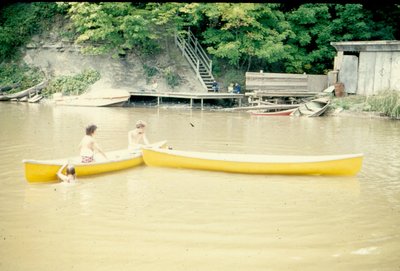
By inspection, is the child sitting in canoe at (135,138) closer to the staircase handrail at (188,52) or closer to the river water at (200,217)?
the river water at (200,217)

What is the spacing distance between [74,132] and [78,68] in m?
12.6

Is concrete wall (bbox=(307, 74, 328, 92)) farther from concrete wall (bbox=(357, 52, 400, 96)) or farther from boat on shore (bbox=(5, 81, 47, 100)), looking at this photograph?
boat on shore (bbox=(5, 81, 47, 100))

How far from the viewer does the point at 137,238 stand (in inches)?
283

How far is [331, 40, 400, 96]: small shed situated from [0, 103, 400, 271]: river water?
32.0ft

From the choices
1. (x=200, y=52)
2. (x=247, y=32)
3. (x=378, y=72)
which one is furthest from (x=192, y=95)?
(x=378, y=72)

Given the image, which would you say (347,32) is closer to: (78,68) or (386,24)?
(386,24)

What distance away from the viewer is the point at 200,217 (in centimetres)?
822

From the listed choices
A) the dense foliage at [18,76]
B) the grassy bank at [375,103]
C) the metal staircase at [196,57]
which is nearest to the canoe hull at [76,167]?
the grassy bank at [375,103]

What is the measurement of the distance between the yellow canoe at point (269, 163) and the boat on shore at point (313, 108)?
1223 cm

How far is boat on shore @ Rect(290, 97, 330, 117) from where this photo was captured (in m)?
23.3

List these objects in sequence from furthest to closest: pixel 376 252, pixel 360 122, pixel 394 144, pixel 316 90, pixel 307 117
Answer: pixel 316 90
pixel 307 117
pixel 360 122
pixel 394 144
pixel 376 252

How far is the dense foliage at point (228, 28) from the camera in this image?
26.6 metres

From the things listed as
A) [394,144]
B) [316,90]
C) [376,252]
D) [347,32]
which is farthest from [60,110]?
[376,252]

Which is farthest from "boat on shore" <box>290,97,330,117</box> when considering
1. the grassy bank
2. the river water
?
the river water
